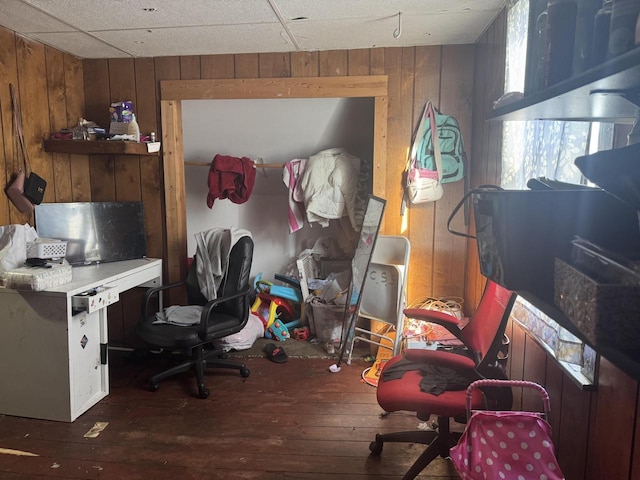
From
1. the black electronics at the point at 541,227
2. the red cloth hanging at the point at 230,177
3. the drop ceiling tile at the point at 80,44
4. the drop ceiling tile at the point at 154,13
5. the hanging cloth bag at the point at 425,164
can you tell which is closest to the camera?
the black electronics at the point at 541,227

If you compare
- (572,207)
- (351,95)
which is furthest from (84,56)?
(572,207)

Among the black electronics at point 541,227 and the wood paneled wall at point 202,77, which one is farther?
the wood paneled wall at point 202,77

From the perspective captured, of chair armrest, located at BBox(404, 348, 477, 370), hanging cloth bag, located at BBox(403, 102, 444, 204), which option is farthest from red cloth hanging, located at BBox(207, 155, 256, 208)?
chair armrest, located at BBox(404, 348, 477, 370)

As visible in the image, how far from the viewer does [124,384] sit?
3.10 m

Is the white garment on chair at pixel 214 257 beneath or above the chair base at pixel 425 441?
above

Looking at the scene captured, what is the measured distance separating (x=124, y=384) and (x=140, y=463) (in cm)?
96

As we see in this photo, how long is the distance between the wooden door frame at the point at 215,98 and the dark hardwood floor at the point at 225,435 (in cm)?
105

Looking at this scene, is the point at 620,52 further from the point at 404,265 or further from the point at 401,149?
the point at 401,149

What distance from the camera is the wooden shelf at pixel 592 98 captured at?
0.72 meters

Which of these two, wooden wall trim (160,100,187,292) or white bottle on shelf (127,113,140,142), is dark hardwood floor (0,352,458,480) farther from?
white bottle on shelf (127,113,140,142)

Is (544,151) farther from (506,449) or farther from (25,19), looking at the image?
(25,19)

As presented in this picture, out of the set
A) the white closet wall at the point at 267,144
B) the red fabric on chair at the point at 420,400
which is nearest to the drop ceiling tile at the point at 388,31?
the white closet wall at the point at 267,144

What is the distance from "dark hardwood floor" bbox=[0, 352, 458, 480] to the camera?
7.16ft

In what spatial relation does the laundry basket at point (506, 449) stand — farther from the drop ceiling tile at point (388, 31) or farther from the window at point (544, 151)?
the drop ceiling tile at point (388, 31)
